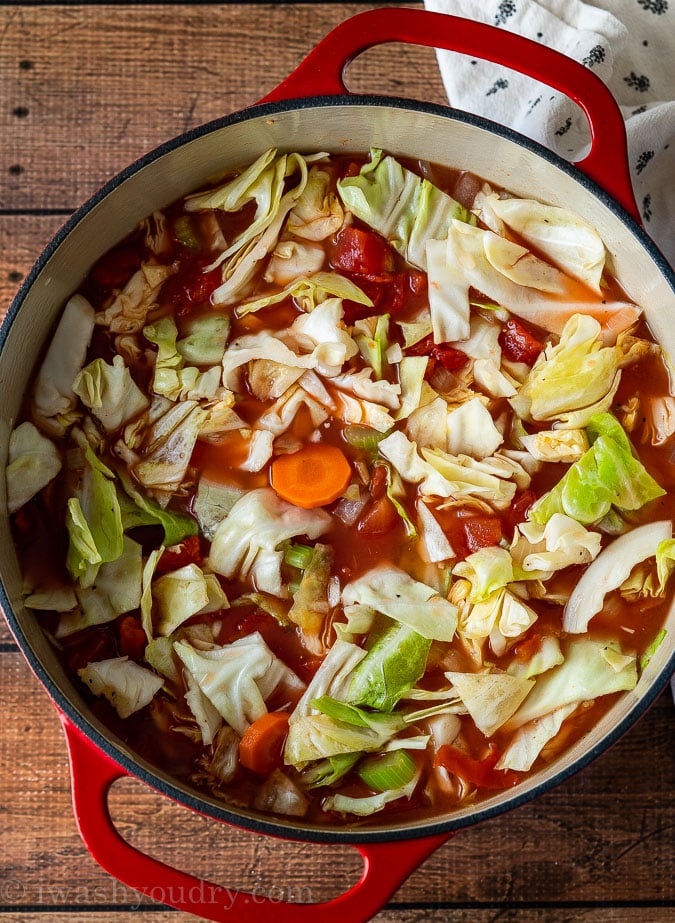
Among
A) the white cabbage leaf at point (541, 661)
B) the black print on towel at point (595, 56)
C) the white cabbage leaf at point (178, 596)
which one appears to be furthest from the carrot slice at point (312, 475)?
the black print on towel at point (595, 56)

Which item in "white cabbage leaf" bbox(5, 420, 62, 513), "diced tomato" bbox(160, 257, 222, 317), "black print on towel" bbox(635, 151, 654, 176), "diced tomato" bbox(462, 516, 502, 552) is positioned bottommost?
"white cabbage leaf" bbox(5, 420, 62, 513)

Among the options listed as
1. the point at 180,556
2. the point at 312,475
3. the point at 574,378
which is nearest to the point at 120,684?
the point at 180,556

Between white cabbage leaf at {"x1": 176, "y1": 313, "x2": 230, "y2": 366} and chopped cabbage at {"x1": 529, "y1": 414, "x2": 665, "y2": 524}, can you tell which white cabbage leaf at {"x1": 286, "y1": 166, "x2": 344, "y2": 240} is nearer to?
white cabbage leaf at {"x1": 176, "y1": 313, "x2": 230, "y2": 366}

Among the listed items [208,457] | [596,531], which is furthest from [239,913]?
[596,531]

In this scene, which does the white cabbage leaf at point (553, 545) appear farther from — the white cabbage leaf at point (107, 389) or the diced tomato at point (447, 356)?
the white cabbage leaf at point (107, 389)

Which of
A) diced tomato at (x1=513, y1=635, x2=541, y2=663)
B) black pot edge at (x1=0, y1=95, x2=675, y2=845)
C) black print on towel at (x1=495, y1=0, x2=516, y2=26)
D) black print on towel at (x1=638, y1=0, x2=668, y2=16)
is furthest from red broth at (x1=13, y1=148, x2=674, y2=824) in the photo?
black print on towel at (x1=638, y1=0, x2=668, y2=16)
